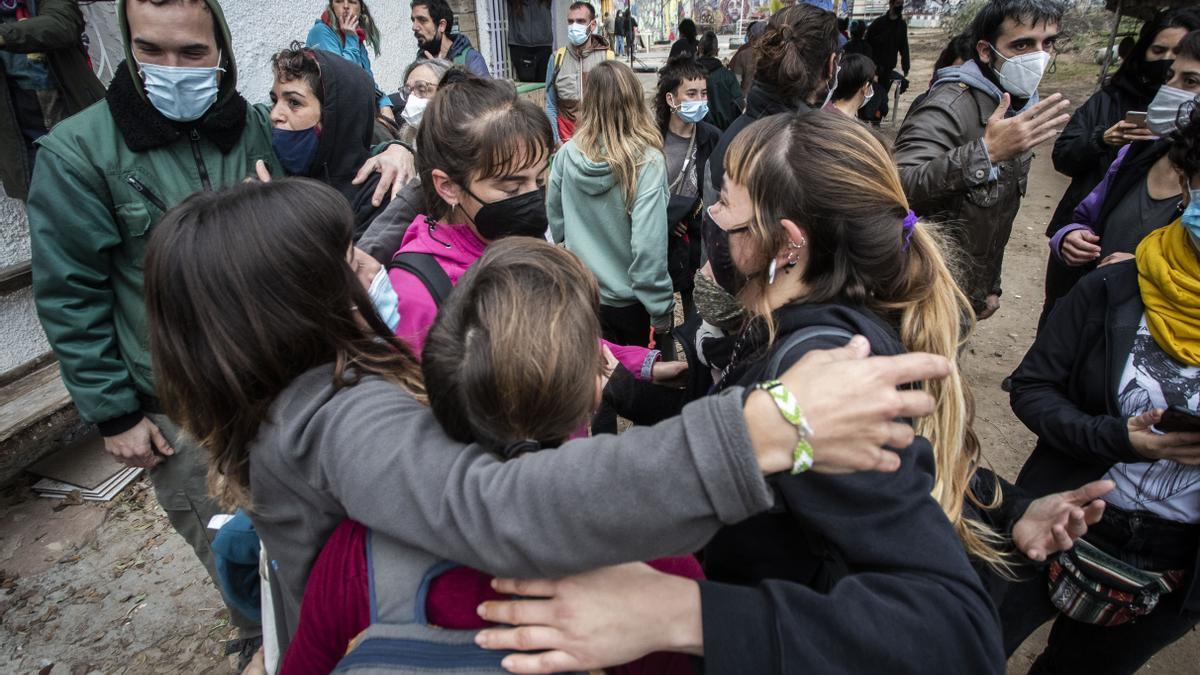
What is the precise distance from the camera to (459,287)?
3.36 ft

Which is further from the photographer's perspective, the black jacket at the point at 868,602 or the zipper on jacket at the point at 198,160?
the zipper on jacket at the point at 198,160

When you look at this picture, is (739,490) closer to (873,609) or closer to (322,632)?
(873,609)

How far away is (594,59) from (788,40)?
308 cm

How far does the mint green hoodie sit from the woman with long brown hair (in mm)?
2197

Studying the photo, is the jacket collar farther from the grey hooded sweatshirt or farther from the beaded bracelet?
the beaded bracelet

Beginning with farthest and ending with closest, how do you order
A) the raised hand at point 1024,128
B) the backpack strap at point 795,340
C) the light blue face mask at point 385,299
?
the raised hand at point 1024,128 < the light blue face mask at point 385,299 < the backpack strap at point 795,340

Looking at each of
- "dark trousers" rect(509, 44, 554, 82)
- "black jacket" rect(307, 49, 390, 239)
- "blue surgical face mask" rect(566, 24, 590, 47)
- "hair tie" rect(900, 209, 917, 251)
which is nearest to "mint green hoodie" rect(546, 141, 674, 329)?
"black jacket" rect(307, 49, 390, 239)

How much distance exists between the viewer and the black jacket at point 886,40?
9906 mm

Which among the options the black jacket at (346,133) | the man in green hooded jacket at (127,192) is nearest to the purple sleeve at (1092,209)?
the black jacket at (346,133)

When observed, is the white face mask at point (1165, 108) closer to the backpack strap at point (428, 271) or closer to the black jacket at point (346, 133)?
the backpack strap at point (428, 271)

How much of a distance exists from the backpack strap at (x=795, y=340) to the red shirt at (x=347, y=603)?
0.39 m

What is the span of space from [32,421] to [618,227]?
3.25m

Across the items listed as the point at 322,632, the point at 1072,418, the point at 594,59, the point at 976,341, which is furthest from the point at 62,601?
the point at 976,341

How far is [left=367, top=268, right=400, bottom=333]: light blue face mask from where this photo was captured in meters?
1.61
